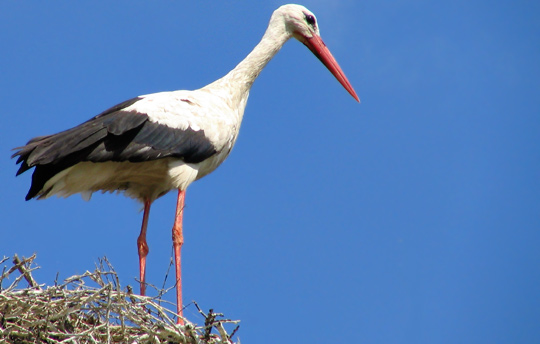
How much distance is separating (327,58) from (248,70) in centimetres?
95

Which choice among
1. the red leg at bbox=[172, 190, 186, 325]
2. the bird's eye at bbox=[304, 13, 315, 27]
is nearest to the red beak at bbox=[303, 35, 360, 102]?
the bird's eye at bbox=[304, 13, 315, 27]


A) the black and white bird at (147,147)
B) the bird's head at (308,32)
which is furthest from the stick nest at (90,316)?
the bird's head at (308,32)

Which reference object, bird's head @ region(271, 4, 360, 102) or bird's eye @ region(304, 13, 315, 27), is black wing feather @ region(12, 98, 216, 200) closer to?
bird's head @ region(271, 4, 360, 102)

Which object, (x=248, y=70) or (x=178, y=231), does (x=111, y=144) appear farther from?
(x=248, y=70)

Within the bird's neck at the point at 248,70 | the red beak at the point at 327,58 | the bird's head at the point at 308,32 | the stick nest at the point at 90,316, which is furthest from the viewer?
the red beak at the point at 327,58

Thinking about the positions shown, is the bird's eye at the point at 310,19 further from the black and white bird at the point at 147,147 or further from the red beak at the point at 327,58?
the black and white bird at the point at 147,147

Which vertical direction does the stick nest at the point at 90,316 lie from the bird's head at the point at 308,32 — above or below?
below

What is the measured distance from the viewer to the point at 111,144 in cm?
706

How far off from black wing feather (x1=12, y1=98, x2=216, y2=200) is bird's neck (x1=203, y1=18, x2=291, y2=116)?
798 millimetres

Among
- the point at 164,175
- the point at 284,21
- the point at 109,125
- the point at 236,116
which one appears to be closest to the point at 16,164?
the point at 109,125

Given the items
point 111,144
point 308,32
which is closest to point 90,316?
point 111,144

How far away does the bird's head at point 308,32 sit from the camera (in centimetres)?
876

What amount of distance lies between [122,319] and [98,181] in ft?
6.18

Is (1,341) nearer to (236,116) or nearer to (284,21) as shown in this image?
(236,116)
